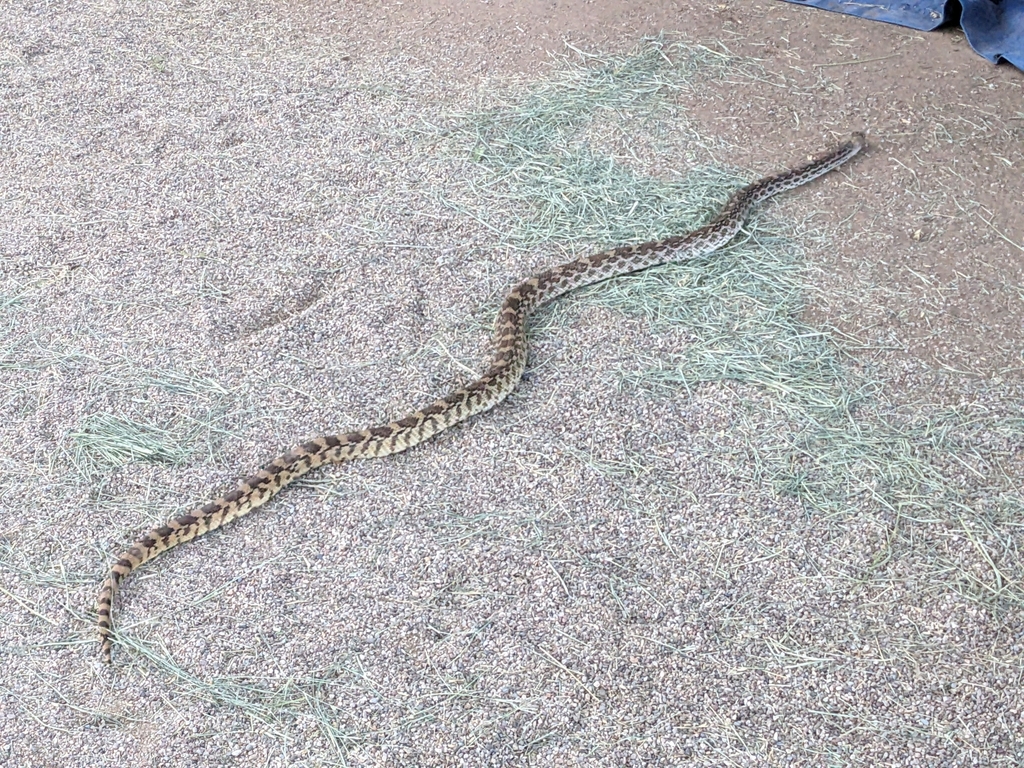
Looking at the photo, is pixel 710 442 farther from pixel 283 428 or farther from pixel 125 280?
pixel 125 280

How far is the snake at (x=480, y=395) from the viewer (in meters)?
4.38

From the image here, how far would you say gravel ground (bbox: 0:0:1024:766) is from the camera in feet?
12.2

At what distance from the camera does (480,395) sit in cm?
501

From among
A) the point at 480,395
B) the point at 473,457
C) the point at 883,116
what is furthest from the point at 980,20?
the point at 473,457

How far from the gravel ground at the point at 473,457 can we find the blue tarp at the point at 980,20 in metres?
0.21

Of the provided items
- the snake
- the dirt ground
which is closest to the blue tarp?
the dirt ground

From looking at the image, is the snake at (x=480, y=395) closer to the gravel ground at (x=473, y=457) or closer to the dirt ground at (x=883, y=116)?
the gravel ground at (x=473, y=457)

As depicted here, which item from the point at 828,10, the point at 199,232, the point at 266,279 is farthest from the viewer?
the point at 828,10

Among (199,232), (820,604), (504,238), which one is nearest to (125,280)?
(199,232)

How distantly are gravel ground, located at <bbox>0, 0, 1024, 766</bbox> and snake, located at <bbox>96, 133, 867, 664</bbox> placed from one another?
9 centimetres

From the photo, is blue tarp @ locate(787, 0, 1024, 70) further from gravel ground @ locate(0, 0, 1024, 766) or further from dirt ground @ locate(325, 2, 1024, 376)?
gravel ground @ locate(0, 0, 1024, 766)

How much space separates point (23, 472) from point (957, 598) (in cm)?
405

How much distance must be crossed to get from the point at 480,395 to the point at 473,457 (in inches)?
13.5

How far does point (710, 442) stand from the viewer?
4.82 metres
